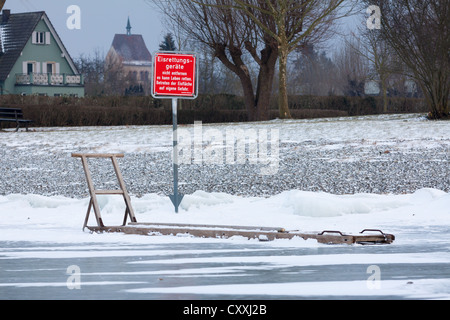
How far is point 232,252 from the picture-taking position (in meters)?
8.19

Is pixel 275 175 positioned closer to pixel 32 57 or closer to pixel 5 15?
pixel 32 57

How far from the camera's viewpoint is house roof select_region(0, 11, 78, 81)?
2226 inches

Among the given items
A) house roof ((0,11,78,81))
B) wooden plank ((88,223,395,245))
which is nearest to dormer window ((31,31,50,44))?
house roof ((0,11,78,81))

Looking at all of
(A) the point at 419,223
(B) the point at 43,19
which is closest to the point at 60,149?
(A) the point at 419,223

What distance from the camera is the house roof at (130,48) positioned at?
13150 centimetres

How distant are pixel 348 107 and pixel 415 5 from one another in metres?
22.0

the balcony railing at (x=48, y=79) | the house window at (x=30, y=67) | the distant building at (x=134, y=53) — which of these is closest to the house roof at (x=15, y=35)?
the balcony railing at (x=48, y=79)

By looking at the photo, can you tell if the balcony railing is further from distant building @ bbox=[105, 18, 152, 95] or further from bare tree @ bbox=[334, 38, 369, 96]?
distant building @ bbox=[105, 18, 152, 95]

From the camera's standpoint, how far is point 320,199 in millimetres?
11289

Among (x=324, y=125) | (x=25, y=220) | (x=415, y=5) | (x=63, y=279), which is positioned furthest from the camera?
(x=415, y=5)

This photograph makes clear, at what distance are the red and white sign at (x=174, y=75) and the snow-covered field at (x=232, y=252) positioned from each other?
5.47ft

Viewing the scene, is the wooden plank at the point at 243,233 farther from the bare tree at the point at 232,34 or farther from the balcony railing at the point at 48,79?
the balcony railing at the point at 48,79

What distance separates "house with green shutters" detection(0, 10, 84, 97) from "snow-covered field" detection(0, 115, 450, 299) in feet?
136

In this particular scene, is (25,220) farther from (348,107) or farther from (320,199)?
(348,107)
